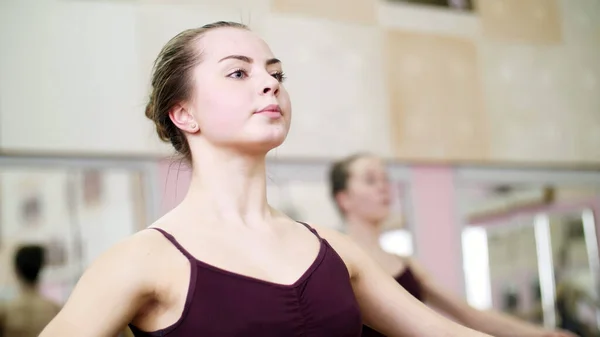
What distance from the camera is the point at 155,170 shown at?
336cm

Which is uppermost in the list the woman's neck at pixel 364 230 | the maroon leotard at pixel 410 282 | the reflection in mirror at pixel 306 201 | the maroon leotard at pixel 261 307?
the maroon leotard at pixel 261 307

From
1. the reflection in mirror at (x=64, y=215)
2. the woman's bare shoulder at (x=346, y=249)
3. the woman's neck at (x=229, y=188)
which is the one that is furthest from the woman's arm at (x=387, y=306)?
the reflection in mirror at (x=64, y=215)

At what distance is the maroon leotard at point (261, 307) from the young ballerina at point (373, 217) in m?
1.16

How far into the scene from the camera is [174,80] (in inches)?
44.1

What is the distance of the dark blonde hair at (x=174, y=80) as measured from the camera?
3.64 feet

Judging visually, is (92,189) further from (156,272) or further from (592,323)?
(592,323)

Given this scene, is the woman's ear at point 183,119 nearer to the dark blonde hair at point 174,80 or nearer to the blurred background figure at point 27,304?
the dark blonde hair at point 174,80

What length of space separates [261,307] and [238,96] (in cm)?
31

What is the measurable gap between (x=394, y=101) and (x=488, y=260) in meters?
1.08

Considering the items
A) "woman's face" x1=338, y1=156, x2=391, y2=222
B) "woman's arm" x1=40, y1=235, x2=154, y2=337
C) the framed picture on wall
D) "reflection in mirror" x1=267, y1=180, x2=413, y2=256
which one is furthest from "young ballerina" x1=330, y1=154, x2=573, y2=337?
the framed picture on wall

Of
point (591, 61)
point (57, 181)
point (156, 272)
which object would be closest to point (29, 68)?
point (57, 181)

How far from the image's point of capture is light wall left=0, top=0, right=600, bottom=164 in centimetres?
323

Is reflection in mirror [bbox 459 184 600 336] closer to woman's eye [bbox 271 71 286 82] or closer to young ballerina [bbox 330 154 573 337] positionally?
young ballerina [bbox 330 154 573 337]

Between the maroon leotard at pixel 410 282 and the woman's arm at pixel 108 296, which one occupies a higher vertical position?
the woman's arm at pixel 108 296
